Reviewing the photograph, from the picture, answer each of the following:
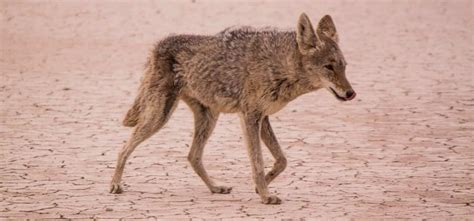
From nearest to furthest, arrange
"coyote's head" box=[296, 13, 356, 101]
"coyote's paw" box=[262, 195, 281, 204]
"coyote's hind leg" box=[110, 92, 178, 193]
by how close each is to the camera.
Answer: "coyote's head" box=[296, 13, 356, 101], "coyote's paw" box=[262, 195, 281, 204], "coyote's hind leg" box=[110, 92, 178, 193]

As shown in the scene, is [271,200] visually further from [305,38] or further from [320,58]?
[305,38]

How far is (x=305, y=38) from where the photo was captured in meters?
9.47

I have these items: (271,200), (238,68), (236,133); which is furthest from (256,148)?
(236,133)

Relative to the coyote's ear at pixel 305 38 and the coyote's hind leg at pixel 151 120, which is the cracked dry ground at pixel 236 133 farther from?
the coyote's ear at pixel 305 38

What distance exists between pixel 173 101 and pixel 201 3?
1617cm

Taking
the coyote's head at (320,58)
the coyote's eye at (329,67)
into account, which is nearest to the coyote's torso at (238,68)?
the coyote's head at (320,58)

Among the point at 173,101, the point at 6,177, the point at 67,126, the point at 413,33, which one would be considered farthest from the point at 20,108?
the point at 413,33


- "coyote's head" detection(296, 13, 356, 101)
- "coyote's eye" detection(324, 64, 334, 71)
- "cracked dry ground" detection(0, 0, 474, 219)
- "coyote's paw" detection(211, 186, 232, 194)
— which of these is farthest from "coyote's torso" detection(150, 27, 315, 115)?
"cracked dry ground" detection(0, 0, 474, 219)

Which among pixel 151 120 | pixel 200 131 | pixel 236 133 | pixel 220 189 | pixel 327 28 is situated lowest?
pixel 236 133

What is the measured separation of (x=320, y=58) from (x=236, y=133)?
151 inches

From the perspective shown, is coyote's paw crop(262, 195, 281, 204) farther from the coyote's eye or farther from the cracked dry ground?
the coyote's eye

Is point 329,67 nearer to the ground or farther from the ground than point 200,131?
farther from the ground

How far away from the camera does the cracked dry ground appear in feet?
31.6

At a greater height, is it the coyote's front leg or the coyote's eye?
the coyote's eye
